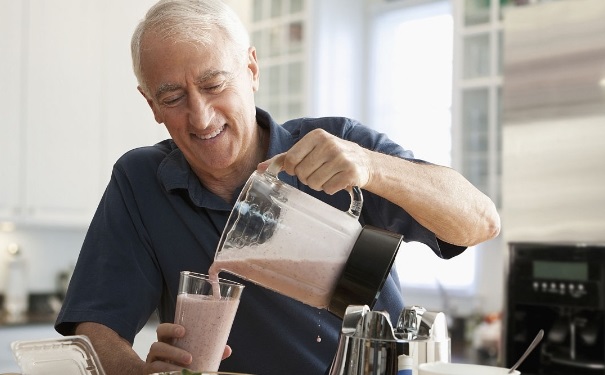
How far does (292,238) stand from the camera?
1.10 m

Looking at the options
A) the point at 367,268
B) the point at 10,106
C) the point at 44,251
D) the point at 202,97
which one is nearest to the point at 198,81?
the point at 202,97

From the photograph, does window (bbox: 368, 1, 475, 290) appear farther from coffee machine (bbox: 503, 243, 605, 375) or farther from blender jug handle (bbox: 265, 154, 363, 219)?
blender jug handle (bbox: 265, 154, 363, 219)

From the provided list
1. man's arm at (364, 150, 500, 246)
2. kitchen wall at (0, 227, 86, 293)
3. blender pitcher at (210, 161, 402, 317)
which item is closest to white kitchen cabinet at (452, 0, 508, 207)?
kitchen wall at (0, 227, 86, 293)

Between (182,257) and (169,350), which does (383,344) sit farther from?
(182,257)

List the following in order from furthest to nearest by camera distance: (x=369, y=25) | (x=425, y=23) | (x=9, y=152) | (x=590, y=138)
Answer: (x=369, y=25)
(x=425, y=23)
(x=9, y=152)
(x=590, y=138)

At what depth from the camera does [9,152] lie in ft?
11.9

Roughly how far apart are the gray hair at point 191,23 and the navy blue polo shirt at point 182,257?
22 centimetres

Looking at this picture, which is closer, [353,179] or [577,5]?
[353,179]

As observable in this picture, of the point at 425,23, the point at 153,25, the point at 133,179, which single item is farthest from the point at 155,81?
the point at 425,23

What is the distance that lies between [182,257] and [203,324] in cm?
43

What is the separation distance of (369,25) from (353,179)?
3853 millimetres

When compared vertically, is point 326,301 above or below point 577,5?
below

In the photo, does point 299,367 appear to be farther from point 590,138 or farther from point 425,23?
point 425,23

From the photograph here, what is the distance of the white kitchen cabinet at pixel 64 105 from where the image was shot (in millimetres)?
3650
